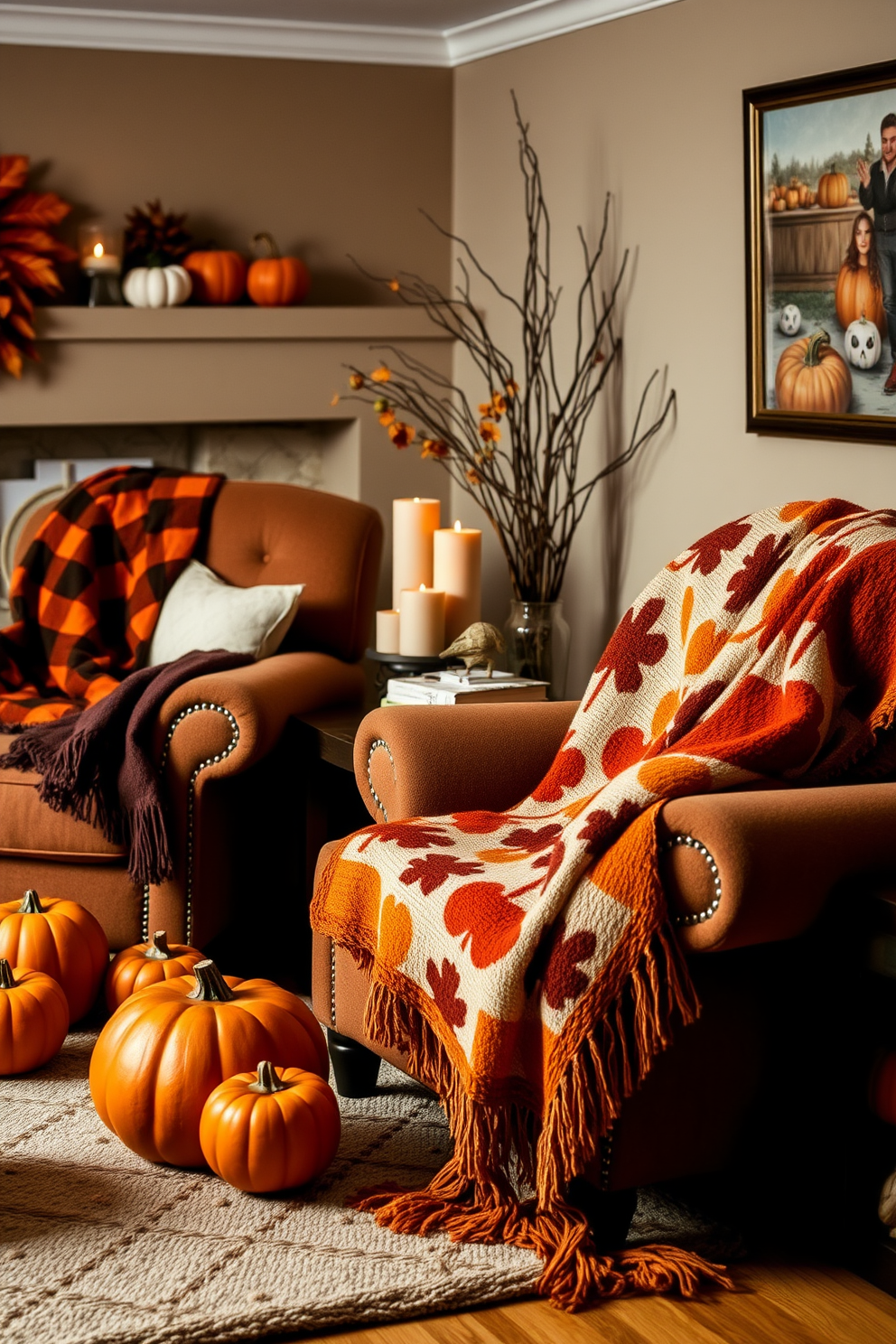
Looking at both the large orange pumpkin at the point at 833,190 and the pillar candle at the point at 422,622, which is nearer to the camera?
the large orange pumpkin at the point at 833,190

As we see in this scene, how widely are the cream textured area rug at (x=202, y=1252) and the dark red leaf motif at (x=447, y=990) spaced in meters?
0.30

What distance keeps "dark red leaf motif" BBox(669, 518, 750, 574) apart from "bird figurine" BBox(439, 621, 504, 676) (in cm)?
60

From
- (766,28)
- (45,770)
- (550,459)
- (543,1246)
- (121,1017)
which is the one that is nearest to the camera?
(543,1246)

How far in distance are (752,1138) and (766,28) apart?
231 cm

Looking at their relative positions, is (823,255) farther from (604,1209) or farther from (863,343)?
(604,1209)

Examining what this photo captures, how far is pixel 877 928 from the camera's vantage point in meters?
1.89

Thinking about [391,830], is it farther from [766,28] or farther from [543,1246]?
[766,28]

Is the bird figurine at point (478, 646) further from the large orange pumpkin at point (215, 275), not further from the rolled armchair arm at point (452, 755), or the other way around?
the large orange pumpkin at point (215, 275)

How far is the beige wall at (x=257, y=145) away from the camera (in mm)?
4117

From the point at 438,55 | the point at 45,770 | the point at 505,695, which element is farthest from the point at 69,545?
the point at 438,55

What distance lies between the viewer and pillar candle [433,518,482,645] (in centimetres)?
336

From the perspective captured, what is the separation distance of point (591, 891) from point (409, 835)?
1.53ft

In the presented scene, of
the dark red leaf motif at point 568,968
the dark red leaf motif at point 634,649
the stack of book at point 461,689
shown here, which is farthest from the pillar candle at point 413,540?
the dark red leaf motif at point 568,968

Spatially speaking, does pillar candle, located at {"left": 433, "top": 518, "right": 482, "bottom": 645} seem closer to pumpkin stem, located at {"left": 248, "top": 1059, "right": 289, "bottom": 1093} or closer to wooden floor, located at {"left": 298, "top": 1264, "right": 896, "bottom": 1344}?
pumpkin stem, located at {"left": 248, "top": 1059, "right": 289, "bottom": 1093}
